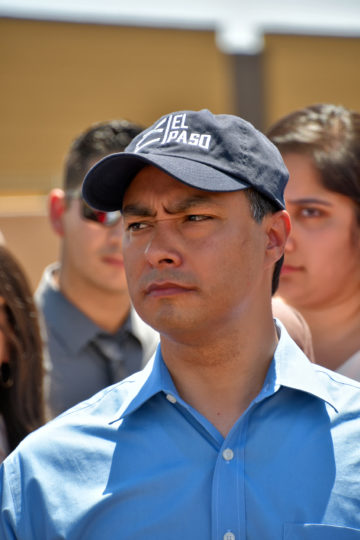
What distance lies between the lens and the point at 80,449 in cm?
163

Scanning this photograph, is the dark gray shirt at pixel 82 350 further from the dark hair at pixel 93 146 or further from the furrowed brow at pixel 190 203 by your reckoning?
the furrowed brow at pixel 190 203

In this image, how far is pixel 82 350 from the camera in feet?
10.3

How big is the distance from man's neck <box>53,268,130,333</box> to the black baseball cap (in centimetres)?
153

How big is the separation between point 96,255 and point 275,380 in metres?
1.72

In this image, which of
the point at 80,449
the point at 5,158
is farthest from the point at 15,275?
the point at 5,158

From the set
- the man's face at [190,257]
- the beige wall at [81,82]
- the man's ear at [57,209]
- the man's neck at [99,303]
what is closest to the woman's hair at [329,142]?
the man's face at [190,257]

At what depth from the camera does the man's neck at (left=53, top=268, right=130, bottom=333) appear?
130 inches

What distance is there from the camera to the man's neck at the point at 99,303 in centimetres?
330

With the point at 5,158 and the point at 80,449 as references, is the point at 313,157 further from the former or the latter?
the point at 5,158

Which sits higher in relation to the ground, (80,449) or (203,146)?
(203,146)

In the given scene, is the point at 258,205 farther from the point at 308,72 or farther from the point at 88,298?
the point at 308,72

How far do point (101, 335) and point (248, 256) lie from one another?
5.29 feet

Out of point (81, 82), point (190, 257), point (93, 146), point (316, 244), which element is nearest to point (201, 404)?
point (190, 257)

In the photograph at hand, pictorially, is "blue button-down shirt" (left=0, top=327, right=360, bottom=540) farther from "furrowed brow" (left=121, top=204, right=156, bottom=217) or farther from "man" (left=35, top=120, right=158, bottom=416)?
"man" (left=35, top=120, right=158, bottom=416)
